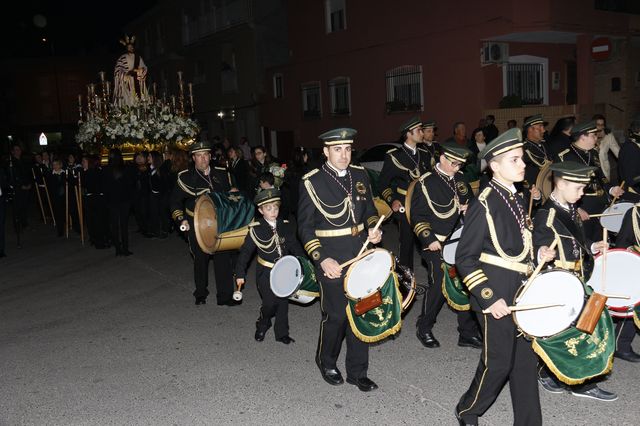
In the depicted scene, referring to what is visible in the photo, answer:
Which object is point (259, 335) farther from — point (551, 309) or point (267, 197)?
point (551, 309)

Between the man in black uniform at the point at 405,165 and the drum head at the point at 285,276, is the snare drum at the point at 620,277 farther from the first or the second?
the man in black uniform at the point at 405,165

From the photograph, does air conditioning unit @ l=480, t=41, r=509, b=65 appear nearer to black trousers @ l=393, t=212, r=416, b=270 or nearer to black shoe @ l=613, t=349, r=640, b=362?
black trousers @ l=393, t=212, r=416, b=270

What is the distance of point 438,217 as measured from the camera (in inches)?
238

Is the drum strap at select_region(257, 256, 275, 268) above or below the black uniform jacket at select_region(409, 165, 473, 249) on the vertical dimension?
below

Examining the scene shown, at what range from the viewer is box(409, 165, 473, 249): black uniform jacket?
6039 millimetres

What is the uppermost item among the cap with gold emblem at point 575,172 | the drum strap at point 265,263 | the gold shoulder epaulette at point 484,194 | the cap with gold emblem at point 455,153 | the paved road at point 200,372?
the cap with gold emblem at point 455,153

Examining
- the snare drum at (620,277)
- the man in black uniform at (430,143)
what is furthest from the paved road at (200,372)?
the man in black uniform at (430,143)

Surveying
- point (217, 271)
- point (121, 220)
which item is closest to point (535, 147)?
point (217, 271)

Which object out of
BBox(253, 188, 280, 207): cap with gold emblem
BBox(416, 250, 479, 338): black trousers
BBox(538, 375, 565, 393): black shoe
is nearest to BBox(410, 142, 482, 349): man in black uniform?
BBox(416, 250, 479, 338): black trousers

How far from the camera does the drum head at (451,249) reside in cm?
575

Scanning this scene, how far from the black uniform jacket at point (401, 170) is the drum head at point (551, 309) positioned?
4.13m

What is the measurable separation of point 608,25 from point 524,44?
2401 mm

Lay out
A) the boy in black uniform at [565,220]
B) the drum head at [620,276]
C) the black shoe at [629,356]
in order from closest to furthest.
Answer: the boy in black uniform at [565,220] → the drum head at [620,276] → the black shoe at [629,356]

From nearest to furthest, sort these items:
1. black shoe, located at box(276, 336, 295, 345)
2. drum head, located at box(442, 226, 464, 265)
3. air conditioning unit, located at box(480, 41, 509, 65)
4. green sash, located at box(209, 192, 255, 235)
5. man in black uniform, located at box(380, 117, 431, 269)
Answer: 1. drum head, located at box(442, 226, 464, 265)
2. black shoe, located at box(276, 336, 295, 345)
3. green sash, located at box(209, 192, 255, 235)
4. man in black uniform, located at box(380, 117, 431, 269)
5. air conditioning unit, located at box(480, 41, 509, 65)
